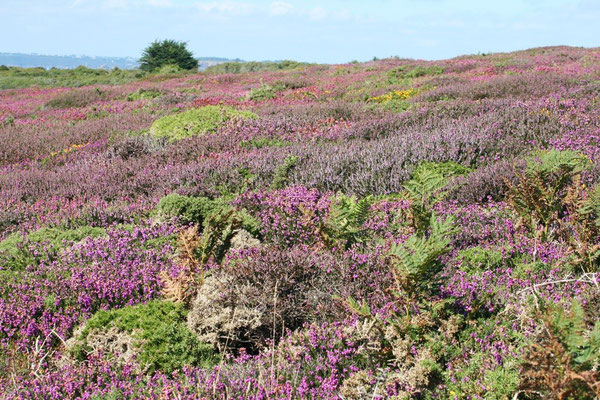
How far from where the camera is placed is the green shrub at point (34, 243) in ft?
14.1

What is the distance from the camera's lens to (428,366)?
2523 millimetres

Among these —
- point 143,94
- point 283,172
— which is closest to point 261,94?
point 143,94

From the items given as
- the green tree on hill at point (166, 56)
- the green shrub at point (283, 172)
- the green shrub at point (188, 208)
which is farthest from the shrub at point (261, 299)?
the green tree on hill at point (166, 56)

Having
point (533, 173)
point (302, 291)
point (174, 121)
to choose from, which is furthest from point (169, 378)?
point (174, 121)

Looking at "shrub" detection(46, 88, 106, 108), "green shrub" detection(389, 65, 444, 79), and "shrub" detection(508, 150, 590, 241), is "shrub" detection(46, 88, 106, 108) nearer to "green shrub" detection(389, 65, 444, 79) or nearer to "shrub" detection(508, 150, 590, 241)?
"green shrub" detection(389, 65, 444, 79)

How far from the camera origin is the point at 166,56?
43.2 m

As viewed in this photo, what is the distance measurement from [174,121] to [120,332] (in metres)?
7.68

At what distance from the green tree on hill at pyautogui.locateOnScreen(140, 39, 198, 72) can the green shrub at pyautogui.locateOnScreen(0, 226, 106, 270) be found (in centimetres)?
4035

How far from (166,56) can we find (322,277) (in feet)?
143

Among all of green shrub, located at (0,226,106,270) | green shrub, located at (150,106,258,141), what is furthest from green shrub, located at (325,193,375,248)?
green shrub, located at (150,106,258,141)

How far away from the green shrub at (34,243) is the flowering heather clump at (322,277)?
0.02 meters

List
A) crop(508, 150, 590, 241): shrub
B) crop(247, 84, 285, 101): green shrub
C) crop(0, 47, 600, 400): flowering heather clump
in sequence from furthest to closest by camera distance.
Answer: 1. crop(247, 84, 285, 101): green shrub
2. crop(508, 150, 590, 241): shrub
3. crop(0, 47, 600, 400): flowering heather clump

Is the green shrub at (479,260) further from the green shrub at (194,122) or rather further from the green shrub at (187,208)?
the green shrub at (194,122)

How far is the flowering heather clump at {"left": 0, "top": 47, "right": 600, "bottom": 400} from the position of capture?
2.61m
